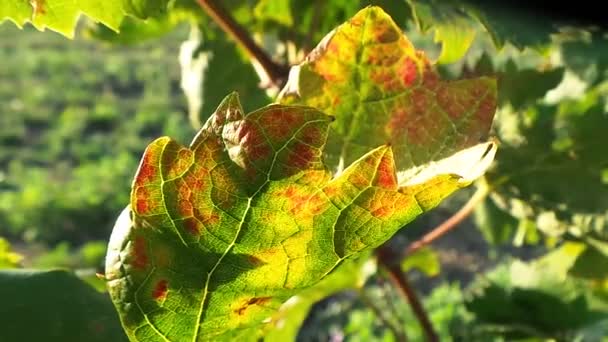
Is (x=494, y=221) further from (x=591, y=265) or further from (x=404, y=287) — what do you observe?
(x=404, y=287)

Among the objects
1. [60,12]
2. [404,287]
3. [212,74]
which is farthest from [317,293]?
[60,12]

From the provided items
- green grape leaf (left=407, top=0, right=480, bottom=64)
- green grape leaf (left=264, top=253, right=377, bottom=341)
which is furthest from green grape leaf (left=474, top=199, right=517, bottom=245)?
green grape leaf (left=407, top=0, right=480, bottom=64)

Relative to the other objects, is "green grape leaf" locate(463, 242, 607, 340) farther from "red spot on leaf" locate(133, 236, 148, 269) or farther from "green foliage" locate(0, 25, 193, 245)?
"green foliage" locate(0, 25, 193, 245)

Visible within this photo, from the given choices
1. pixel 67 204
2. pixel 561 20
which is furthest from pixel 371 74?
pixel 67 204

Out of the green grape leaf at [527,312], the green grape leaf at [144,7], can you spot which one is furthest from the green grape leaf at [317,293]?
the green grape leaf at [144,7]

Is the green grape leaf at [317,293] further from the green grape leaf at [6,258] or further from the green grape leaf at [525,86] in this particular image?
the green grape leaf at [6,258]

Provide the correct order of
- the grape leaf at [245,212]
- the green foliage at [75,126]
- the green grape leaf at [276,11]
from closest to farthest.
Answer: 1. the grape leaf at [245,212]
2. the green grape leaf at [276,11]
3. the green foliage at [75,126]
